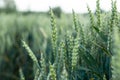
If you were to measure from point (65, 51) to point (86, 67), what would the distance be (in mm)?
100

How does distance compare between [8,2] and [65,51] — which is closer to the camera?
[65,51]

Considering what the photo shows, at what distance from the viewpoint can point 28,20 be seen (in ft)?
33.1

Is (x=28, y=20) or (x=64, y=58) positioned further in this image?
(x=28, y=20)

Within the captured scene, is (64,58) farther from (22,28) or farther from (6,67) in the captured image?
(22,28)

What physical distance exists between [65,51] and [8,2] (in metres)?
24.7

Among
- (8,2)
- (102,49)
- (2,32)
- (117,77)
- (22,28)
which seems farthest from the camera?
(8,2)

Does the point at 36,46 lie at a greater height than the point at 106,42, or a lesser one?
lesser

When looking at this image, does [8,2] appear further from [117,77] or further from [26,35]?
[117,77]

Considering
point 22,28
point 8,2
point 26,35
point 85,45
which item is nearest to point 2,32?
point 26,35

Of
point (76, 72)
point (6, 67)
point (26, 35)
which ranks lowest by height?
point (6, 67)

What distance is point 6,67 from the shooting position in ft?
25.9

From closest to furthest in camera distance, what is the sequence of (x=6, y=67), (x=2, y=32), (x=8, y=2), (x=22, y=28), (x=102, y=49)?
1. (x=102, y=49)
2. (x=6, y=67)
3. (x=2, y=32)
4. (x=22, y=28)
5. (x=8, y=2)

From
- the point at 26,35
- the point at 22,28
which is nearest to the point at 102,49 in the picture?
the point at 26,35

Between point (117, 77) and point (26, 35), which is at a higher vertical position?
point (117, 77)
